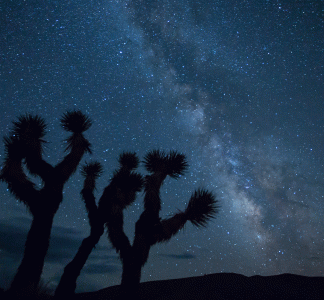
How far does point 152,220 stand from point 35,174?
4.38m

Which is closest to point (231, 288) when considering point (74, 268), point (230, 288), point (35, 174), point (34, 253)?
point (230, 288)

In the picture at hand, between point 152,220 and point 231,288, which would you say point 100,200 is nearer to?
point 152,220

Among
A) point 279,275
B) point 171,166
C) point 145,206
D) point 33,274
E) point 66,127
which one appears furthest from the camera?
point 66,127

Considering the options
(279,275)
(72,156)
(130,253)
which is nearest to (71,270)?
(130,253)

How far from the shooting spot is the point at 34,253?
777cm

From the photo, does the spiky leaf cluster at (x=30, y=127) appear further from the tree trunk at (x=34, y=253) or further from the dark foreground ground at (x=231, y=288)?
the dark foreground ground at (x=231, y=288)

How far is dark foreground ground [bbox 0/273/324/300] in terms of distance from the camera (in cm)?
743

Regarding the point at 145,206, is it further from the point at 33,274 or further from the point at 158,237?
the point at 33,274

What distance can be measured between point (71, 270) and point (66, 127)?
5.34 m

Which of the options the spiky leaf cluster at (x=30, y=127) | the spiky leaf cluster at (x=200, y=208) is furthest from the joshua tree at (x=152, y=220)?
the spiky leaf cluster at (x=30, y=127)

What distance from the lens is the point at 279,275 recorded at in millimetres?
8844

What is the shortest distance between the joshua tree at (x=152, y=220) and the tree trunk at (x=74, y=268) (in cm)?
72

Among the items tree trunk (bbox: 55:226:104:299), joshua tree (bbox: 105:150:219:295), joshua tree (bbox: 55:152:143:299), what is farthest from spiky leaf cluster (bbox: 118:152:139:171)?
tree trunk (bbox: 55:226:104:299)

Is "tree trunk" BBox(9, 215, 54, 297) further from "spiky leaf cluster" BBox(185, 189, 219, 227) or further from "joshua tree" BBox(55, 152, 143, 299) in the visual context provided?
"spiky leaf cluster" BBox(185, 189, 219, 227)
